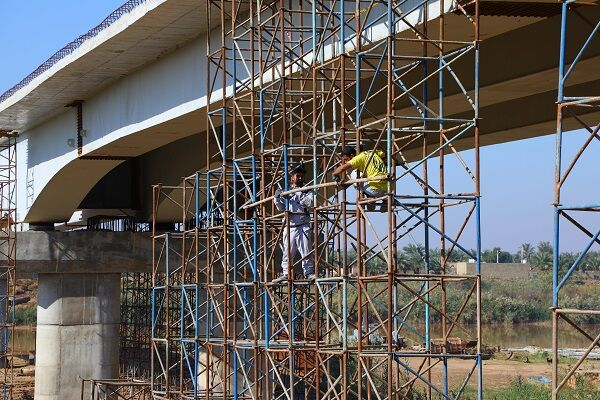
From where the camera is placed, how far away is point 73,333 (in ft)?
124

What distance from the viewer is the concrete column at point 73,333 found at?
37.7 meters

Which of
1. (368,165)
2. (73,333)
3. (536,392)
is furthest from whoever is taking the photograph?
(536,392)

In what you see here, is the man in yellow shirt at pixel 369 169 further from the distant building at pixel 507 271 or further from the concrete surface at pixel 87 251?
the distant building at pixel 507 271

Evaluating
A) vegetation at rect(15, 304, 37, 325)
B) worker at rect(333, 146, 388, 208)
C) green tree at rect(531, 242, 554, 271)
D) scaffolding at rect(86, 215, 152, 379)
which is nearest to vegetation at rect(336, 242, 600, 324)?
green tree at rect(531, 242, 554, 271)

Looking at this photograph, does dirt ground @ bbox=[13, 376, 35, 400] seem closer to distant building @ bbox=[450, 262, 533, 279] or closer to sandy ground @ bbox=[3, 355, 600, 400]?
sandy ground @ bbox=[3, 355, 600, 400]

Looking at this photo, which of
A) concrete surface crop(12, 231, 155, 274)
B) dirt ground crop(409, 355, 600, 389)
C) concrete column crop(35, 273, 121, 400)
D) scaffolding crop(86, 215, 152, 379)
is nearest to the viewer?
concrete column crop(35, 273, 121, 400)

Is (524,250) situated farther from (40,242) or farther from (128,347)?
(40,242)

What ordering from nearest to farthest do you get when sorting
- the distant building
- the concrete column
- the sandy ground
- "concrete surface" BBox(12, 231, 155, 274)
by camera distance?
the concrete column
"concrete surface" BBox(12, 231, 155, 274)
the sandy ground
the distant building

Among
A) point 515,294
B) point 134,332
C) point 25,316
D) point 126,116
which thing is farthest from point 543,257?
point 126,116

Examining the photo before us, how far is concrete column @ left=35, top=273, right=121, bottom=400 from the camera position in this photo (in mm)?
37688

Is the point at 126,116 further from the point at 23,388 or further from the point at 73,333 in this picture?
the point at 23,388

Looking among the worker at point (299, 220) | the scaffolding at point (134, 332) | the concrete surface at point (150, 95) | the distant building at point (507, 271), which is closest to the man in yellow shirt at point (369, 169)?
the concrete surface at point (150, 95)

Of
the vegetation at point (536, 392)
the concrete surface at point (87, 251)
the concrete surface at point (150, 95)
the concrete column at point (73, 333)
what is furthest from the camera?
the vegetation at point (536, 392)

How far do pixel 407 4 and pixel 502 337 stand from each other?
63251 mm
